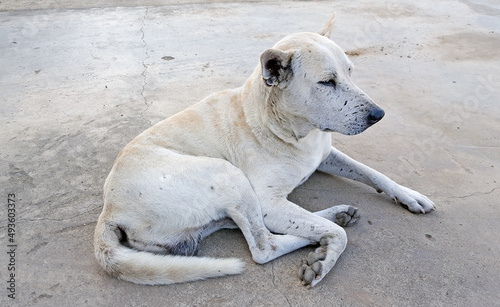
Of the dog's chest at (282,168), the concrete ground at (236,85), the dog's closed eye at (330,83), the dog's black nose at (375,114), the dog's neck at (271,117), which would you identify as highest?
the dog's closed eye at (330,83)

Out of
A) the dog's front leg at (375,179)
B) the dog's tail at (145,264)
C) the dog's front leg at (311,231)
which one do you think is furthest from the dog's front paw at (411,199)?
the dog's tail at (145,264)

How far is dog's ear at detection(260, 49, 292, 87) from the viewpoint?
233 centimetres

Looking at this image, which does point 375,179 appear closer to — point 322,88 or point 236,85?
point 322,88

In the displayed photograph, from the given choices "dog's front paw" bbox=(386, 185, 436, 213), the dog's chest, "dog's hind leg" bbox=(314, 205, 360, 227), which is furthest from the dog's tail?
"dog's front paw" bbox=(386, 185, 436, 213)

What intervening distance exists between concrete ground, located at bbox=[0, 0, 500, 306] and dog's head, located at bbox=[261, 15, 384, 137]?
0.69 metres

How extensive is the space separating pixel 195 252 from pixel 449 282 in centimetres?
136

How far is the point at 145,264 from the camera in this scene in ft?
7.28

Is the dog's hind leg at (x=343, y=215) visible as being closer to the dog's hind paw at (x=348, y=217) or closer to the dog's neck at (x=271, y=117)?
the dog's hind paw at (x=348, y=217)

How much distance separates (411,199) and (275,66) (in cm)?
125

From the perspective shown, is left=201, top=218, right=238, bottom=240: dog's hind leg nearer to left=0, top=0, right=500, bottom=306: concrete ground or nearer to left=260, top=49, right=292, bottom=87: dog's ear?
left=0, top=0, right=500, bottom=306: concrete ground

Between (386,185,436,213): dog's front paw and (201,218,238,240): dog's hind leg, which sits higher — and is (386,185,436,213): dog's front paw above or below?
above

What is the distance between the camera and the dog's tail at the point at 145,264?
2223 millimetres

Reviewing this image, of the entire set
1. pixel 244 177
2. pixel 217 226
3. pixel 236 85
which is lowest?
pixel 236 85

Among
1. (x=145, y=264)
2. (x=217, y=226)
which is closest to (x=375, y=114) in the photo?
(x=217, y=226)
